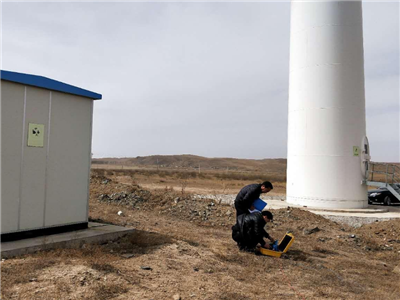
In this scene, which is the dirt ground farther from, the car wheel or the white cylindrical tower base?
the car wheel

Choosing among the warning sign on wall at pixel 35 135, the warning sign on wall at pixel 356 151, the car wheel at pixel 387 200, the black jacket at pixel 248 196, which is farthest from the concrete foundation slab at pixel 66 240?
the car wheel at pixel 387 200

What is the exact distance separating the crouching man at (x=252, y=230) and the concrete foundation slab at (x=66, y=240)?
249 cm

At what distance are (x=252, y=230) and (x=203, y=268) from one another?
61.3 inches

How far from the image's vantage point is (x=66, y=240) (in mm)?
7070

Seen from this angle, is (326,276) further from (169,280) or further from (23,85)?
(23,85)

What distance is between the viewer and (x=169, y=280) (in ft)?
19.4

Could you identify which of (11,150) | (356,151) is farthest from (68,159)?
(356,151)

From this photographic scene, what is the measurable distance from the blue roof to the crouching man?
417cm

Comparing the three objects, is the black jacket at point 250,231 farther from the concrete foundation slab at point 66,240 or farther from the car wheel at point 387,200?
the car wheel at point 387,200

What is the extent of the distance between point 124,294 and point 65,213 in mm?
3297

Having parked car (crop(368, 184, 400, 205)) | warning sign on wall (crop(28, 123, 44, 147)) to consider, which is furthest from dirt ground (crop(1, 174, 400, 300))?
parked car (crop(368, 184, 400, 205))

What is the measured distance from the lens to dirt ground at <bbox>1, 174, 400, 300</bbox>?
5.32m

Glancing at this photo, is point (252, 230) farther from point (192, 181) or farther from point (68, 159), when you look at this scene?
Result: point (192, 181)

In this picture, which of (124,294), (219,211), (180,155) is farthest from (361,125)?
(180,155)
